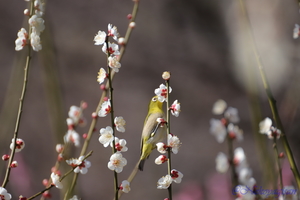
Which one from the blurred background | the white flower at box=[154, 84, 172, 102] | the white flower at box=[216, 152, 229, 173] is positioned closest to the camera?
the white flower at box=[216, 152, 229, 173]

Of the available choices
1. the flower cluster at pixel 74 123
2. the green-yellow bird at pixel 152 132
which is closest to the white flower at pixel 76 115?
the flower cluster at pixel 74 123

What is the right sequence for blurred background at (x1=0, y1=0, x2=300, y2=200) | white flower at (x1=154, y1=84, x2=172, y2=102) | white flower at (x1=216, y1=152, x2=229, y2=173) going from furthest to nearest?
blurred background at (x1=0, y1=0, x2=300, y2=200)
white flower at (x1=154, y1=84, x2=172, y2=102)
white flower at (x1=216, y1=152, x2=229, y2=173)

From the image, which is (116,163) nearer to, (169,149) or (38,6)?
(169,149)

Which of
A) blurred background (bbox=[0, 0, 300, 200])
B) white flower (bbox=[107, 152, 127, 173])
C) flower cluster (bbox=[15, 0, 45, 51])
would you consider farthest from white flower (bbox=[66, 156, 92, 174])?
blurred background (bbox=[0, 0, 300, 200])

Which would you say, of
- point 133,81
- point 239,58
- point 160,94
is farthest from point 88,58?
point 160,94

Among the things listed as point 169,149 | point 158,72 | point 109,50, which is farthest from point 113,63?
point 158,72

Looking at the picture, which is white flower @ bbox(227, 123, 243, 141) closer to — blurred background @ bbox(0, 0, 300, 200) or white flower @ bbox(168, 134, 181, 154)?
white flower @ bbox(168, 134, 181, 154)
